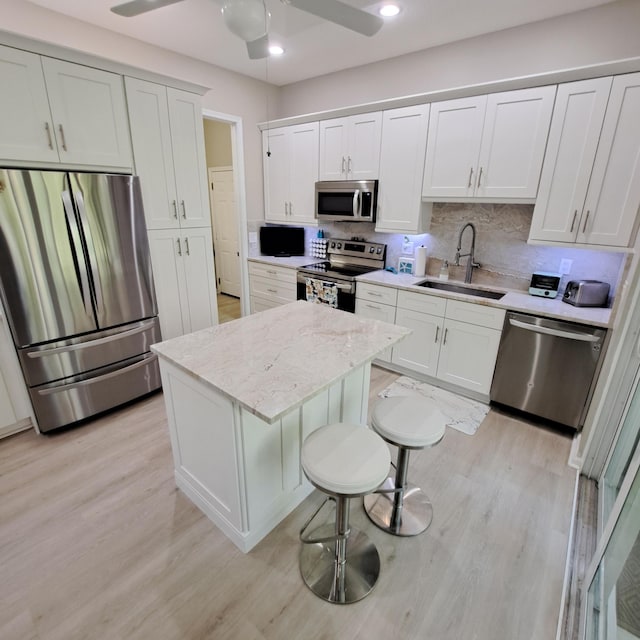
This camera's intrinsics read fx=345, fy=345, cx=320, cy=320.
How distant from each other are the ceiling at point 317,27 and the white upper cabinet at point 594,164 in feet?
2.20

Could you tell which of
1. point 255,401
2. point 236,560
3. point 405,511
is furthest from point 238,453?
point 405,511

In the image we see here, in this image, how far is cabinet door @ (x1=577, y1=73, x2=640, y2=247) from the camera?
2121mm

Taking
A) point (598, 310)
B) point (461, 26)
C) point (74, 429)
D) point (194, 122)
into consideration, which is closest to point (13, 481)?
point (74, 429)

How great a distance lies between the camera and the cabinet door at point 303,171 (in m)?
3.70

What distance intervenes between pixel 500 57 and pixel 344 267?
7.32 ft

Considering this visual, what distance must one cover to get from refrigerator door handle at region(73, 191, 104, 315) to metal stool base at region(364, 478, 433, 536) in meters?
2.21

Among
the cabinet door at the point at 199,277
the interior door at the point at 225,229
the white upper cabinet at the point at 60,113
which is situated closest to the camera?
the white upper cabinet at the point at 60,113

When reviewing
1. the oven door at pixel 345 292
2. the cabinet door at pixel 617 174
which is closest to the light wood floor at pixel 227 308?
the oven door at pixel 345 292

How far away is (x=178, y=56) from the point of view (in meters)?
3.21

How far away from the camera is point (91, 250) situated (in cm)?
234

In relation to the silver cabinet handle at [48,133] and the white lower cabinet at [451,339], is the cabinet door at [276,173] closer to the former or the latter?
the white lower cabinet at [451,339]

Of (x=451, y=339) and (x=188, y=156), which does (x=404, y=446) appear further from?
(x=188, y=156)

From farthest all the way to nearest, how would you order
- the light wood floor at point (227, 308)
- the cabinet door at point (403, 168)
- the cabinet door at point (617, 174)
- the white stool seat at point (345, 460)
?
the light wood floor at point (227, 308) < the cabinet door at point (403, 168) < the cabinet door at point (617, 174) < the white stool seat at point (345, 460)

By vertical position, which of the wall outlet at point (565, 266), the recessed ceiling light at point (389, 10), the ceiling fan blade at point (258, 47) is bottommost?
the wall outlet at point (565, 266)
